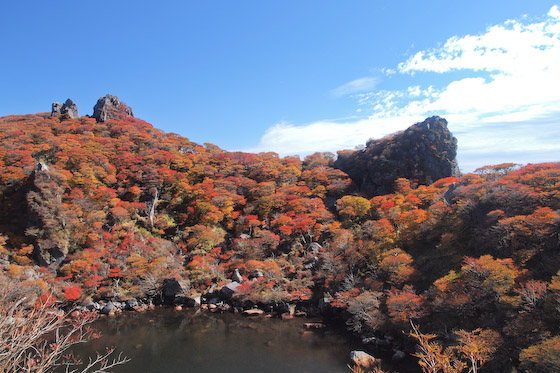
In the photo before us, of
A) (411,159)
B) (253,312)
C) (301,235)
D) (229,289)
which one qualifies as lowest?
(253,312)

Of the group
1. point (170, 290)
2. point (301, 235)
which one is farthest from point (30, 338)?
point (301, 235)

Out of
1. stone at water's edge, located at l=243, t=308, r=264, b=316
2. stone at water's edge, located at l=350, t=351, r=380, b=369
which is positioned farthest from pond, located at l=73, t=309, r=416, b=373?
stone at water's edge, located at l=243, t=308, r=264, b=316

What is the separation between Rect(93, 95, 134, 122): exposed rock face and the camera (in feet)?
233

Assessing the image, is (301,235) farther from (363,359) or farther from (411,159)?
(411,159)

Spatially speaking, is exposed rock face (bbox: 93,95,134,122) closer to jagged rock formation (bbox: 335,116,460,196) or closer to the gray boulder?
the gray boulder

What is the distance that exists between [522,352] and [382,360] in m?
8.60

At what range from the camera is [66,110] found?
7012cm

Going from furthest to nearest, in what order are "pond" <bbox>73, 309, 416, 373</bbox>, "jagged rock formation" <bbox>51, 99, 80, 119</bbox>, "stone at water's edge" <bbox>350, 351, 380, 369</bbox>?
"jagged rock formation" <bbox>51, 99, 80, 119</bbox> → "pond" <bbox>73, 309, 416, 373</bbox> → "stone at water's edge" <bbox>350, 351, 380, 369</bbox>

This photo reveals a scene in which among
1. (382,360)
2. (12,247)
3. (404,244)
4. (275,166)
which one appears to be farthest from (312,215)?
(12,247)

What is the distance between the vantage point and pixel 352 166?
5781 centimetres

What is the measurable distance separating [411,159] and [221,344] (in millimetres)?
41719

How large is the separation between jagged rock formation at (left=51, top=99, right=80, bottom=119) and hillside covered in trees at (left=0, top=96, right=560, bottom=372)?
30.9ft

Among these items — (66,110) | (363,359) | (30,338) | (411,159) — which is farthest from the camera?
(66,110)

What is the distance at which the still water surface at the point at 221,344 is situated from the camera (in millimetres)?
20703
